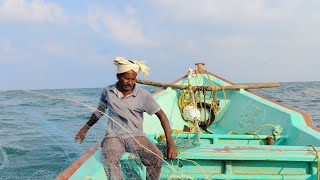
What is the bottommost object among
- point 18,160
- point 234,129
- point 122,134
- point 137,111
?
point 18,160

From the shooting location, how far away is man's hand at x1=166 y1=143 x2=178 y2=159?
9.49ft

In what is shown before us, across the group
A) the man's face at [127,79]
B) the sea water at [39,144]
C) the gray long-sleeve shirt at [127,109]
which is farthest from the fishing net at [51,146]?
the man's face at [127,79]

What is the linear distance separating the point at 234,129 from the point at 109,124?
162 inches

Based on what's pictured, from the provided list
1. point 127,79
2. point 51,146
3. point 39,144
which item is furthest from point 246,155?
point 39,144

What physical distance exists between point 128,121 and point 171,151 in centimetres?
48

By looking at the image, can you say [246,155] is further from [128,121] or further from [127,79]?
[127,79]

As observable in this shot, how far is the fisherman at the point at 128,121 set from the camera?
2.89 metres

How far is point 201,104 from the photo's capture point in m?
6.98

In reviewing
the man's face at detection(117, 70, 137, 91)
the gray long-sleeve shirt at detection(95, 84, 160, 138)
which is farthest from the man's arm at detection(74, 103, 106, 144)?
the man's face at detection(117, 70, 137, 91)

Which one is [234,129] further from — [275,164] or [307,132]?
[275,164]

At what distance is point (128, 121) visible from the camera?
3.04 meters

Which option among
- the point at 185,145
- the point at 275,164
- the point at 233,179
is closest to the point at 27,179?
the point at 185,145

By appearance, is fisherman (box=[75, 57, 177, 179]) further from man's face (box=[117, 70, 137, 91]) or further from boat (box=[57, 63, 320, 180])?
boat (box=[57, 63, 320, 180])

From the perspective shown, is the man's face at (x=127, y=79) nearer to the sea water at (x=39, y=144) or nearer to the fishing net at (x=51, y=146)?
the fishing net at (x=51, y=146)
